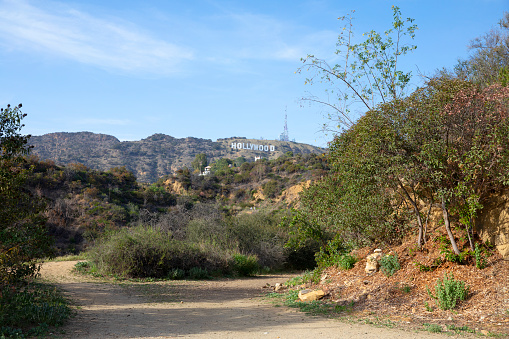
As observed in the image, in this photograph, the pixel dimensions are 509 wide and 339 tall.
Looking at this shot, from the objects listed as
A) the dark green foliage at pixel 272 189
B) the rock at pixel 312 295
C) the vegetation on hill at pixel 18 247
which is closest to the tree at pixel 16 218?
the vegetation on hill at pixel 18 247

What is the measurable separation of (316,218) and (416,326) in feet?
16.6

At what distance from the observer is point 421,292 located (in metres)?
8.94

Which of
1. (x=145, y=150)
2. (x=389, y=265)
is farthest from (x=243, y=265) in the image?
(x=145, y=150)

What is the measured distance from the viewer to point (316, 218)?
12.0 m

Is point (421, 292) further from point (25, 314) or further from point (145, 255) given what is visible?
point (145, 255)

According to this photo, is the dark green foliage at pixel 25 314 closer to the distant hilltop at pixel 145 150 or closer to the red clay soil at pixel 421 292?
the red clay soil at pixel 421 292

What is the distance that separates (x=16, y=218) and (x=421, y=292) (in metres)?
8.66

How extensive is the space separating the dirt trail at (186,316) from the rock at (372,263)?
270 cm

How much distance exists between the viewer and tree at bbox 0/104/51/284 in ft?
23.7

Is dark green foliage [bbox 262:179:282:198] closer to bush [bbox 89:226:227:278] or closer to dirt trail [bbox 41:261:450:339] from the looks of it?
bush [bbox 89:226:227:278]

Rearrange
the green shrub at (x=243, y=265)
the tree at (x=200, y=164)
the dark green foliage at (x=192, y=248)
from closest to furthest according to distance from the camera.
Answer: the dark green foliage at (x=192, y=248)
the green shrub at (x=243, y=265)
the tree at (x=200, y=164)

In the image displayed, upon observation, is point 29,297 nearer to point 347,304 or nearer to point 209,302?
point 209,302

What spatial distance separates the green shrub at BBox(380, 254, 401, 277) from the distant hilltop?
50.9 m

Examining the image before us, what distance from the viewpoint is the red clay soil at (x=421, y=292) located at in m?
7.48
